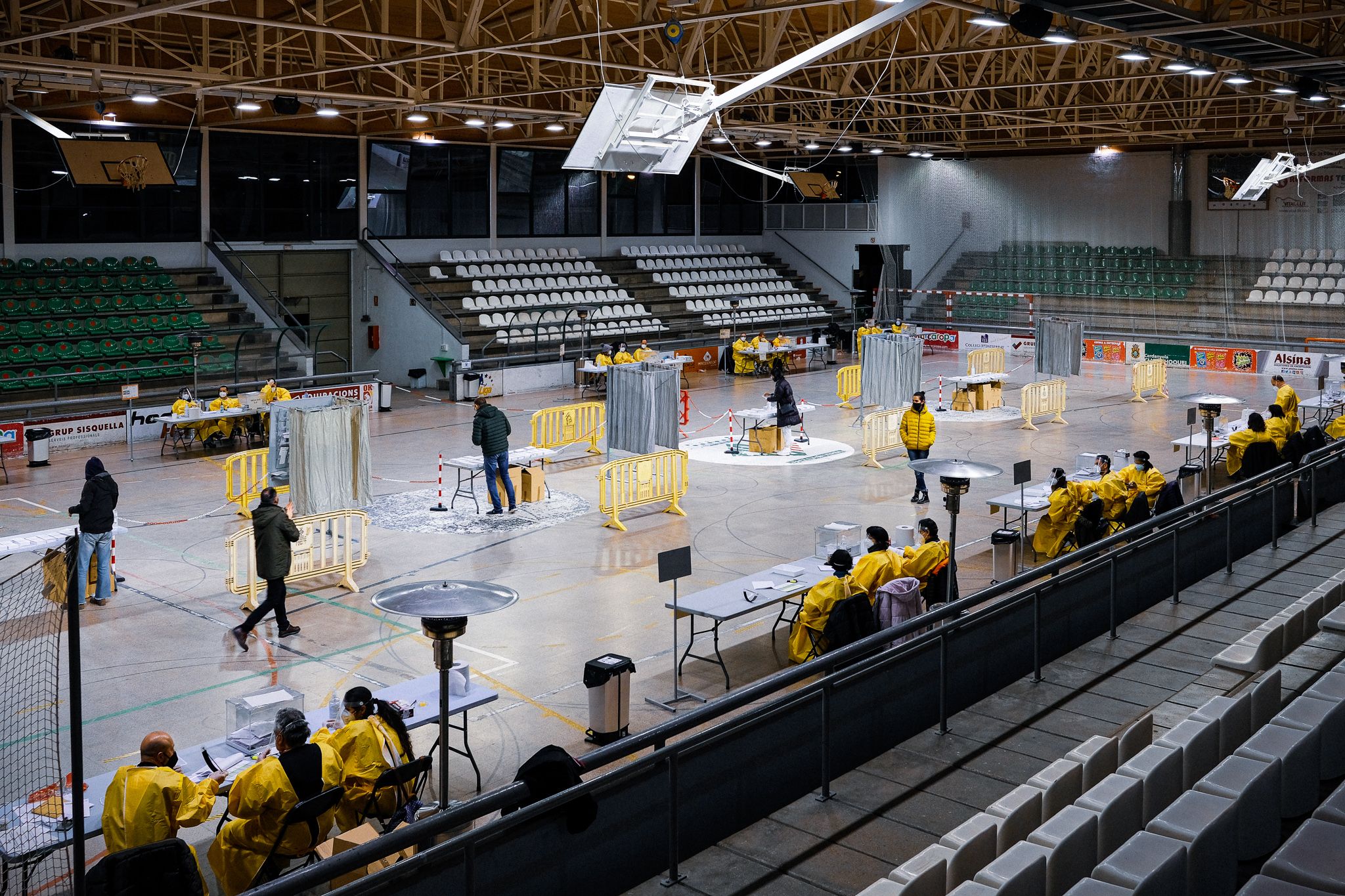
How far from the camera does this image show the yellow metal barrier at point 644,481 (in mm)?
18188

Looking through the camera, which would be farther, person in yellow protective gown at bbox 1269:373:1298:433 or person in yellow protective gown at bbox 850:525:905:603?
person in yellow protective gown at bbox 1269:373:1298:433

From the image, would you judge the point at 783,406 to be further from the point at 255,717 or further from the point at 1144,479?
the point at 255,717

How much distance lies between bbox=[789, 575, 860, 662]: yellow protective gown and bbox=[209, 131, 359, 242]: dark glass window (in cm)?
2482

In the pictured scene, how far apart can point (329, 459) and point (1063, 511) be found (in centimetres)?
898

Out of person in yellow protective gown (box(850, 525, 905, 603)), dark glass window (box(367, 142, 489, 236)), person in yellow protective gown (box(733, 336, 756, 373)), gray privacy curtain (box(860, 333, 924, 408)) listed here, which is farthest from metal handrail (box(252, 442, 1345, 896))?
dark glass window (box(367, 142, 489, 236))

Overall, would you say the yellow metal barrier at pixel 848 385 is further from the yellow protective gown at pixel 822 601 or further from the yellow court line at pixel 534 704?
the yellow court line at pixel 534 704

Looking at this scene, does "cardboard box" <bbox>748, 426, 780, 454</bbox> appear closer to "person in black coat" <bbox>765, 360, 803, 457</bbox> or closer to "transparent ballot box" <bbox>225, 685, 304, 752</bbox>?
"person in black coat" <bbox>765, 360, 803, 457</bbox>

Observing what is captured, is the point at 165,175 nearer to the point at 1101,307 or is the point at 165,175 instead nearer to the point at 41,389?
the point at 41,389

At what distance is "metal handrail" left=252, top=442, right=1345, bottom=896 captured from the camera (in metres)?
5.20

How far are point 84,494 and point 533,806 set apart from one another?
10.2m

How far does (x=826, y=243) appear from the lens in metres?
47.3

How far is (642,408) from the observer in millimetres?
18688

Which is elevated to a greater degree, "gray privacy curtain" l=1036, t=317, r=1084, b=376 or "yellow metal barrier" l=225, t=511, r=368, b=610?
"gray privacy curtain" l=1036, t=317, r=1084, b=376

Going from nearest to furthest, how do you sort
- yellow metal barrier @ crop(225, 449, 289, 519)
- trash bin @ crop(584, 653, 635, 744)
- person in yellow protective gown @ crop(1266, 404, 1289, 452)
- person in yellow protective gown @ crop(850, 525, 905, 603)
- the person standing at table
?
1. trash bin @ crop(584, 653, 635, 744)
2. person in yellow protective gown @ crop(850, 525, 905, 603)
3. yellow metal barrier @ crop(225, 449, 289, 519)
4. person in yellow protective gown @ crop(1266, 404, 1289, 452)
5. the person standing at table
